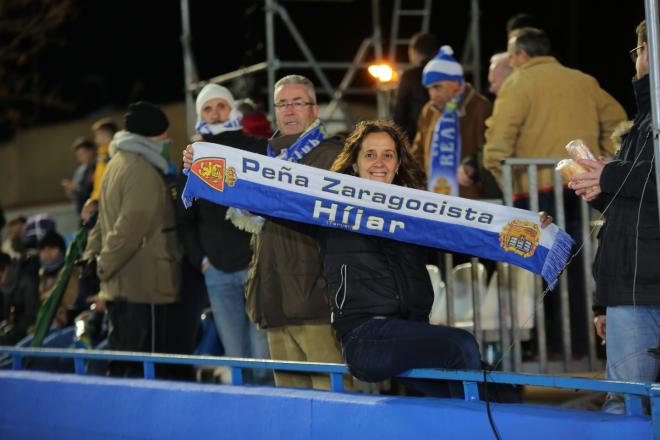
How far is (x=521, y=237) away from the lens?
638cm

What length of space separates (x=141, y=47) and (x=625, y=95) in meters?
14.4

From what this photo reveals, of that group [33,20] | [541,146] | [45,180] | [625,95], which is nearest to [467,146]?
[541,146]

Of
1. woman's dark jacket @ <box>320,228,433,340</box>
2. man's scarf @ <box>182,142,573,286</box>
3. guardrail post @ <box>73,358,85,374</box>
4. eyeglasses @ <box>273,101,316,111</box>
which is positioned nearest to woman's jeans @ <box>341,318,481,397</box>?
→ woman's dark jacket @ <box>320,228,433,340</box>

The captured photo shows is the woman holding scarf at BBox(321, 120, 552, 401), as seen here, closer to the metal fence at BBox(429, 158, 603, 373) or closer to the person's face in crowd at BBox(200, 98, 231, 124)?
the metal fence at BBox(429, 158, 603, 373)

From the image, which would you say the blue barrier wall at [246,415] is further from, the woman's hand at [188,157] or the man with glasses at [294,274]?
the woman's hand at [188,157]

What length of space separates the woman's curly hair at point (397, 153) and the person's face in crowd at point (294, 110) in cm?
66

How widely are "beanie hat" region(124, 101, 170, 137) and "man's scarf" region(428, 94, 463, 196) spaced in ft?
6.28

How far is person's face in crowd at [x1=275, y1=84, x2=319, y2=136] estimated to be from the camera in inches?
288

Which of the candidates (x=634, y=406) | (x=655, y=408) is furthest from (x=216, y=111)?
(x=655, y=408)

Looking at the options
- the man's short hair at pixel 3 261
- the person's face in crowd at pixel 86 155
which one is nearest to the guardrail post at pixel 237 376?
the man's short hair at pixel 3 261

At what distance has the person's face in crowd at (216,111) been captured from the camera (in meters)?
8.26

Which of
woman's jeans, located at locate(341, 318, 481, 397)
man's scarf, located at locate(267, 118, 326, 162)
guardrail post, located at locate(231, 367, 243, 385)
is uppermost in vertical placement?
man's scarf, located at locate(267, 118, 326, 162)

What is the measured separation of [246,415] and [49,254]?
498cm

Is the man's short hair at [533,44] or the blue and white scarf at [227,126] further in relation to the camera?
the man's short hair at [533,44]
